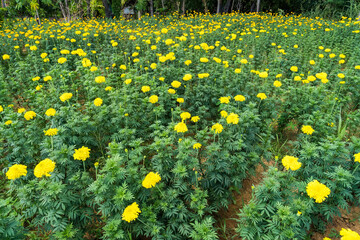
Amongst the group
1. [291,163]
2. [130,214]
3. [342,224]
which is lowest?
[342,224]

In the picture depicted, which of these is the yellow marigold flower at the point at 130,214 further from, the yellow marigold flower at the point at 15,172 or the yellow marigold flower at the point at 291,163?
the yellow marigold flower at the point at 291,163

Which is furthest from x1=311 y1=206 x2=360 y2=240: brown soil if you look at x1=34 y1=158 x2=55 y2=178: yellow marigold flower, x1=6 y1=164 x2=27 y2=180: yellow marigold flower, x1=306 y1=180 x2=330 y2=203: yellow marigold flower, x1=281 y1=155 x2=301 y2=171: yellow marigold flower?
x1=6 y1=164 x2=27 y2=180: yellow marigold flower

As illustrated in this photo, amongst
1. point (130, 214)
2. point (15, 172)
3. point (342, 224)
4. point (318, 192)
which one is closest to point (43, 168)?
point (15, 172)

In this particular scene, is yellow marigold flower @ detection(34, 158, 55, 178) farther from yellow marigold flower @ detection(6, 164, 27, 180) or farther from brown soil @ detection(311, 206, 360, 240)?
brown soil @ detection(311, 206, 360, 240)

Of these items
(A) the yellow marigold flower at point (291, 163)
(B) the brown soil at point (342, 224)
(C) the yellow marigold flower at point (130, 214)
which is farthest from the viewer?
(B) the brown soil at point (342, 224)

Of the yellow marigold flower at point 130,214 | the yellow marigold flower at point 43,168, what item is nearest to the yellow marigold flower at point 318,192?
the yellow marigold flower at point 130,214

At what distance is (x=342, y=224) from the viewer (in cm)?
273

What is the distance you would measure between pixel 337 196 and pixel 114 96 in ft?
9.93

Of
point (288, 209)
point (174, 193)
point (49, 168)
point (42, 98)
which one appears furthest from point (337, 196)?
point (42, 98)

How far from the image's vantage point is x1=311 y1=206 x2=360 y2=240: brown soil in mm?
2555

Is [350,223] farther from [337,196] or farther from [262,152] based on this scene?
[262,152]

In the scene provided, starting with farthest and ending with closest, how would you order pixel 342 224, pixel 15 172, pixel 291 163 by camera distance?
pixel 342 224 → pixel 291 163 → pixel 15 172

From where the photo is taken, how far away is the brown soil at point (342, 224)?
255cm

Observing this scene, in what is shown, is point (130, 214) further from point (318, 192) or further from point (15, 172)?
point (318, 192)
